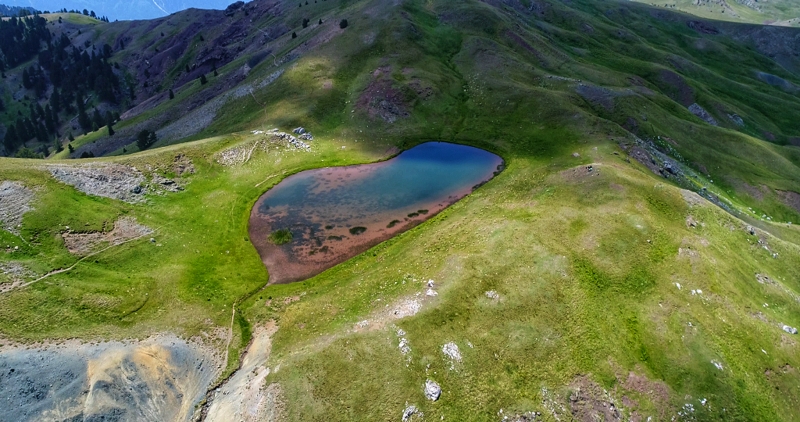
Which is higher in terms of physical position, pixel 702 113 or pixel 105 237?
pixel 105 237

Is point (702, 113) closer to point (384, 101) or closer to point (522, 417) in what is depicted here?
point (384, 101)

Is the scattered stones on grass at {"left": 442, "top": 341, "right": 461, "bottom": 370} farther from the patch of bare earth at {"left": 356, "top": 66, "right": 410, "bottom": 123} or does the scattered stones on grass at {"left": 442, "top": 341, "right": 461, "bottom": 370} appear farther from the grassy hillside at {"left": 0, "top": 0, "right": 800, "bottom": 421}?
the patch of bare earth at {"left": 356, "top": 66, "right": 410, "bottom": 123}

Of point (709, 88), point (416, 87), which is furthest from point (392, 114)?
point (709, 88)

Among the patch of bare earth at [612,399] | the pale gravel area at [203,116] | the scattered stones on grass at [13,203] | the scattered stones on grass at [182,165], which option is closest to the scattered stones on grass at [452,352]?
the patch of bare earth at [612,399]

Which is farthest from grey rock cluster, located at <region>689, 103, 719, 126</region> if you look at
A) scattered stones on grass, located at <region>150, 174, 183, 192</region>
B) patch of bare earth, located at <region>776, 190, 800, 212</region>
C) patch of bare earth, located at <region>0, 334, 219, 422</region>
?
patch of bare earth, located at <region>0, 334, 219, 422</region>

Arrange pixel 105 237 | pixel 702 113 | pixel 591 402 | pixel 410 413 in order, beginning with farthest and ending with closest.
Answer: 1. pixel 702 113
2. pixel 105 237
3. pixel 591 402
4. pixel 410 413

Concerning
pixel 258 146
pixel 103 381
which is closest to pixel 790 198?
pixel 258 146

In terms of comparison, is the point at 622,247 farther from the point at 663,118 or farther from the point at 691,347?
the point at 663,118
